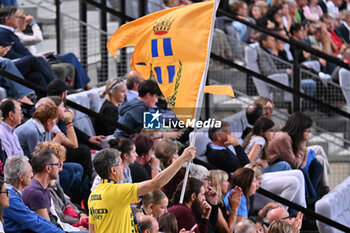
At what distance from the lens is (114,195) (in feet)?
20.8

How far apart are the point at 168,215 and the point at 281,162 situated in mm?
2896

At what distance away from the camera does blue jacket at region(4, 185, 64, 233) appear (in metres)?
6.48

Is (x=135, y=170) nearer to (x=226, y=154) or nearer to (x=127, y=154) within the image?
(x=127, y=154)

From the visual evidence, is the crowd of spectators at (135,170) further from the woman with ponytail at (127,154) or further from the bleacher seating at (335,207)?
the bleacher seating at (335,207)

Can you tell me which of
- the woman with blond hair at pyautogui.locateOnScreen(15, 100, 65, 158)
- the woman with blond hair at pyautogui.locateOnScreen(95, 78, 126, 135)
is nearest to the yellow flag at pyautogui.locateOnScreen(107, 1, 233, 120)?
the woman with blond hair at pyautogui.locateOnScreen(15, 100, 65, 158)

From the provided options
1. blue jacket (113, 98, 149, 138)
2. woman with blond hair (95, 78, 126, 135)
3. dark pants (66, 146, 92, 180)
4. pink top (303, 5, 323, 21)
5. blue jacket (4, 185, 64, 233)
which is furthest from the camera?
pink top (303, 5, 323, 21)

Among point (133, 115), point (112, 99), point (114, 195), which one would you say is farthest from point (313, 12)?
point (114, 195)

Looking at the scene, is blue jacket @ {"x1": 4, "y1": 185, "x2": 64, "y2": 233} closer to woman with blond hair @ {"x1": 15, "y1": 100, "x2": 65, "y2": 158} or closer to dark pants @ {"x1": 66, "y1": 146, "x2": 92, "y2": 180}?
woman with blond hair @ {"x1": 15, "y1": 100, "x2": 65, "y2": 158}

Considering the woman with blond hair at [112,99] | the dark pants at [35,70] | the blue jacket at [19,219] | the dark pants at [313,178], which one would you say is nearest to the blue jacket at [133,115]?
the woman with blond hair at [112,99]

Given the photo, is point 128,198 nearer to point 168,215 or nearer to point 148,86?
point 168,215

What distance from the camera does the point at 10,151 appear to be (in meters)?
7.63

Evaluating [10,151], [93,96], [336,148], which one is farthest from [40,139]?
[336,148]

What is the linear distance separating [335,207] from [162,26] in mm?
3072

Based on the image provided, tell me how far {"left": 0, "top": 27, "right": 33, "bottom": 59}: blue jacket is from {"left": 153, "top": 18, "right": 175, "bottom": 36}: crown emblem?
10.5ft
